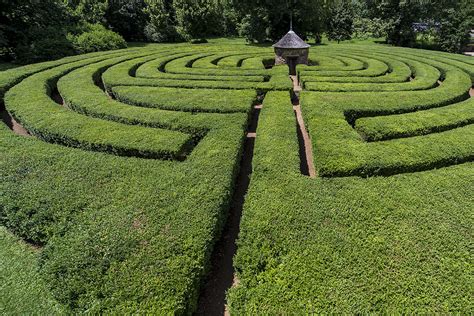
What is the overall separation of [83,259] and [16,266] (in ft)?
7.29

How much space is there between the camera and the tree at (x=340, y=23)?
50000 millimetres

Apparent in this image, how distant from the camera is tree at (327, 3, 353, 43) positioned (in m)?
50.0

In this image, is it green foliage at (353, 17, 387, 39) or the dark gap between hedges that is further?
green foliage at (353, 17, 387, 39)

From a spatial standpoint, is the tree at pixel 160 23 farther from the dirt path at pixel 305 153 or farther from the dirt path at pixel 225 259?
the dirt path at pixel 225 259

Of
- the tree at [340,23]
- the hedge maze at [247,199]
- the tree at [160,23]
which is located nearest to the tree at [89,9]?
the tree at [160,23]

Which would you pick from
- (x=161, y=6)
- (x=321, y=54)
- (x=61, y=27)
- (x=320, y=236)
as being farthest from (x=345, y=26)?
(x=320, y=236)

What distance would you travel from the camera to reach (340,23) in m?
50.3

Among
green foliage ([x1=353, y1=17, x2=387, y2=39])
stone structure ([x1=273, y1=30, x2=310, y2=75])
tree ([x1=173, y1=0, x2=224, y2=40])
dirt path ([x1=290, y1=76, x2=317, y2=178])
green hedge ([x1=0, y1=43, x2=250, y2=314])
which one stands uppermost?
tree ([x1=173, y1=0, x2=224, y2=40])

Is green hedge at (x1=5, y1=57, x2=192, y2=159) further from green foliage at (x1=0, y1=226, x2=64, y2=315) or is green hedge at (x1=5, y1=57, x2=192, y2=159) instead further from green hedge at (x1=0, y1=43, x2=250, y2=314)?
green foliage at (x1=0, y1=226, x2=64, y2=315)

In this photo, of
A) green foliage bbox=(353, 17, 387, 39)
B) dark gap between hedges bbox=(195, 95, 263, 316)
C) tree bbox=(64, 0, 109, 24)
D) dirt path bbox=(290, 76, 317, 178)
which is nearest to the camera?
dark gap between hedges bbox=(195, 95, 263, 316)

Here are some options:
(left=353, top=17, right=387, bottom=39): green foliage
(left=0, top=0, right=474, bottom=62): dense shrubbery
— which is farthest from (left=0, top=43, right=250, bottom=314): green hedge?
(left=353, top=17, right=387, bottom=39): green foliage

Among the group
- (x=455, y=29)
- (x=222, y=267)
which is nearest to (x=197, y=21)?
(x=455, y=29)

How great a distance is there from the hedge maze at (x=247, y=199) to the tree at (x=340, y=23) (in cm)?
3951

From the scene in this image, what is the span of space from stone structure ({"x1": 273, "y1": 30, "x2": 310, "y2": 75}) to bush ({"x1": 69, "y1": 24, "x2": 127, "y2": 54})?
20656mm
